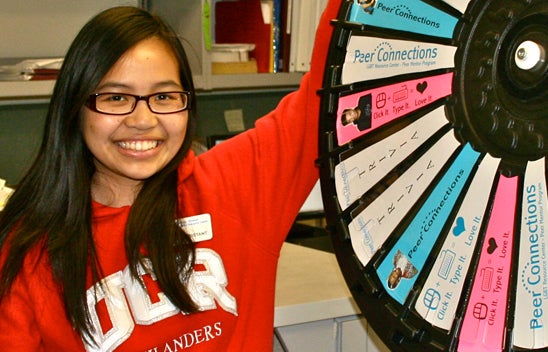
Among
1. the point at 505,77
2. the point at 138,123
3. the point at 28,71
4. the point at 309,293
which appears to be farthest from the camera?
the point at 28,71

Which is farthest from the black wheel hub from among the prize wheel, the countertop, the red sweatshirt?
the countertop

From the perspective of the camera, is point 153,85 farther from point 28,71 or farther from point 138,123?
point 28,71

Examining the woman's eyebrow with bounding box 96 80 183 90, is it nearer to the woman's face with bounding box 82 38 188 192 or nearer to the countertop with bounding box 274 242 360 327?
the woman's face with bounding box 82 38 188 192

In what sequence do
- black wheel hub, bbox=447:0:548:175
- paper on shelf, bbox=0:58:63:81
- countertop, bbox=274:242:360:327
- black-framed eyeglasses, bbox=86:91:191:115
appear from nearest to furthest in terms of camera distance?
1. black wheel hub, bbox=447:0:548:175
2. black-framed eyeglasses, bbox=86:91:191:115
3. countertop, bbox=274:242:360:327
4. paper on shelf, bbox=0:58:63:81

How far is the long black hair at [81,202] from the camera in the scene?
3.34 ft

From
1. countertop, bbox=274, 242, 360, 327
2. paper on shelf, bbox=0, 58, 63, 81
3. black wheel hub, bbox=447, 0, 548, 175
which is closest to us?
black wheel hub, bbox=447, 0, 548, 175

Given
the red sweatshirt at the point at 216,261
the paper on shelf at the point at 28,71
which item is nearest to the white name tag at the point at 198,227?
the red sweatshirt at the point at 216,261

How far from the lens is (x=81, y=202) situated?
1.08m

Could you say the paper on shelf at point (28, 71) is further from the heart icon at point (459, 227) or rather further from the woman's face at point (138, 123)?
the heart icon at point (459, 227)

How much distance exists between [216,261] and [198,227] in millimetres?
62

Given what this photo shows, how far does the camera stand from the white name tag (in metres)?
1.10

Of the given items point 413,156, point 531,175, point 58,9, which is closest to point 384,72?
point 413,156

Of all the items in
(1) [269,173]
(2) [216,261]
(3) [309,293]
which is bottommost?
(3) [309,293]

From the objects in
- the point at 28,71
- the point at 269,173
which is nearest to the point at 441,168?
the point at 269,173
